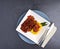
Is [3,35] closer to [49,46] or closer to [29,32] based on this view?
[29,32]

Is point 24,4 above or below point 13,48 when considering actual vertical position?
above

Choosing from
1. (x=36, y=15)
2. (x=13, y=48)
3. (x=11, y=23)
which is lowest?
(x=13, y=48)

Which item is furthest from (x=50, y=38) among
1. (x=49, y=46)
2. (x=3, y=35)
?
(x=3, y=35)

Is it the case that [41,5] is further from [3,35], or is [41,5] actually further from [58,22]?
[3,35]
